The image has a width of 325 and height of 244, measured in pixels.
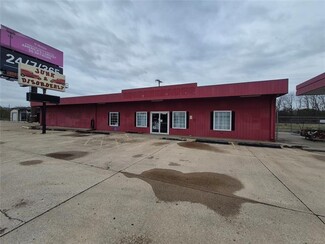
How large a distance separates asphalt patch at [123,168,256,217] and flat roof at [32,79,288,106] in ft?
27.8

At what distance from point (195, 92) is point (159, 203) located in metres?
11.1

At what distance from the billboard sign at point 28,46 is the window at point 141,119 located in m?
11.9

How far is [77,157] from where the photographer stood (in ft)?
23.5

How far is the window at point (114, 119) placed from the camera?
18.5 metres

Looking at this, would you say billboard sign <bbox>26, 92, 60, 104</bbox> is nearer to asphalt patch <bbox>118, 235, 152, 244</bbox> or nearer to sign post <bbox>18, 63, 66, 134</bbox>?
sign post <bbox>18, 63, 66, 134</bbox>

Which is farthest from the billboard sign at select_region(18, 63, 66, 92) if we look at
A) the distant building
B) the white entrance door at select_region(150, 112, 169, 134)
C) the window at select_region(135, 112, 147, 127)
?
the distant building

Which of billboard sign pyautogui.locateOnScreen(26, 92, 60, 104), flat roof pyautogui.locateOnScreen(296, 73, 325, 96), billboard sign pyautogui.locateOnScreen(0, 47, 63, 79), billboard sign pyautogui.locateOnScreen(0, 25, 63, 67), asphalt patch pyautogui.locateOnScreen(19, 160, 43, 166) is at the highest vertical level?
billboard sign pyautogui.locateOnScreen(0, 25, 63, 67)

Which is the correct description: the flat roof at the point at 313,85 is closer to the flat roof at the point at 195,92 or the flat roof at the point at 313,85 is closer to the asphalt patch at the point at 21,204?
the flat roof at the point at 195,92

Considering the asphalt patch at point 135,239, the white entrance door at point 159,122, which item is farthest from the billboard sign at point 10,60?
the asphalt patch at point 135,239

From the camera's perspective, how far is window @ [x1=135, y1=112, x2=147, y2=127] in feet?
55.4

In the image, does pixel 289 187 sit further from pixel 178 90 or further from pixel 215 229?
pixel 178 90

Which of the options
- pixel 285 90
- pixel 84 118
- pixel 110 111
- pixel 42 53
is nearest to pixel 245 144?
pixel 285 90

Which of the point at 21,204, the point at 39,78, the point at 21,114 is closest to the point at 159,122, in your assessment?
the point at 39,78

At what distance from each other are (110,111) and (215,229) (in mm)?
17557
